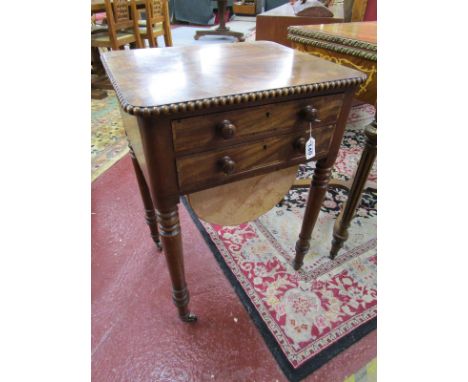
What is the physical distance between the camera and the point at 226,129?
0.61 m

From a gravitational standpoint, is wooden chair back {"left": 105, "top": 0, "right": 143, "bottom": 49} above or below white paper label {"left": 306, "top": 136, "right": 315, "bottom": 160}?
above

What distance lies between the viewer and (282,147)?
2.43 feet

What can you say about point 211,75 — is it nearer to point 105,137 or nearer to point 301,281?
point 301,281

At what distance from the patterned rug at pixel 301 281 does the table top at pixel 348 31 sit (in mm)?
860

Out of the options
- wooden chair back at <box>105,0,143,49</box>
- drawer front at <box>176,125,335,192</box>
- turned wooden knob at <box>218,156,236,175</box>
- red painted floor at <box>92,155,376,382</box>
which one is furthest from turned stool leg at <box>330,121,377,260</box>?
wooden chair back at <box>105,0,143,49</box>

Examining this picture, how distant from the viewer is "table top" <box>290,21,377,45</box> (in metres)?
0.93

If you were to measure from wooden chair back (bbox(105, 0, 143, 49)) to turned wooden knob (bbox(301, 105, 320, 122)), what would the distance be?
264 centimetres

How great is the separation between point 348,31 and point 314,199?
62 centimetres

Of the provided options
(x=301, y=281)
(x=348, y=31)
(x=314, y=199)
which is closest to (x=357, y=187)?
(x=314, y=199)

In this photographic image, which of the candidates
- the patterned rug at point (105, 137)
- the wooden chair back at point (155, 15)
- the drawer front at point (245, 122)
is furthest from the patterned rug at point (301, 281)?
the wooden chair back at point (155, 15)

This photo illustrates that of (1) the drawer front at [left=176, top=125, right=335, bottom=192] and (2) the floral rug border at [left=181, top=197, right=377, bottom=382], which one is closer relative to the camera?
(1) the drawer front at [left=176, top=125, right=335, bottom=192]

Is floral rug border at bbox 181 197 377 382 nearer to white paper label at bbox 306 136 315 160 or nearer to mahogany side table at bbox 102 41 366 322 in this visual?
mahogany side table at bbox 102 41 366 322

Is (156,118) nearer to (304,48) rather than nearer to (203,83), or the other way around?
(203,83)

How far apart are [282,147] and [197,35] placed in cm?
546
